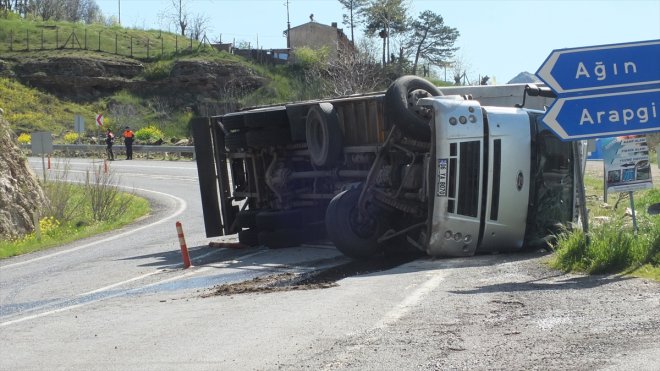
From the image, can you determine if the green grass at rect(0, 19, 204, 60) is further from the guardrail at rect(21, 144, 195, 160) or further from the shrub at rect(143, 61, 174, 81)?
the guardrail at rect(21, 144, 195, 160)

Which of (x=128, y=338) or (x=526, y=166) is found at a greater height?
(x=526, y=166)

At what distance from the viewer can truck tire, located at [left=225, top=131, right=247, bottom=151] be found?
15.3 m

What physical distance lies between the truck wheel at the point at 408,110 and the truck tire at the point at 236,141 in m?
3.20

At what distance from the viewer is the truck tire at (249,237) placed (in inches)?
596

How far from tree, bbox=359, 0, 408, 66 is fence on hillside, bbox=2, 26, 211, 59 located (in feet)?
64.9

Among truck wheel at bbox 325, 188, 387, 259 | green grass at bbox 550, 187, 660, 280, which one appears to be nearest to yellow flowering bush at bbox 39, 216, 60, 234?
truck wheel at bbox 325, 188, 387, 259

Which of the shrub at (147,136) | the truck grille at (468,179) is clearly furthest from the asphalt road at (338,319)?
the shrub at (147,136)

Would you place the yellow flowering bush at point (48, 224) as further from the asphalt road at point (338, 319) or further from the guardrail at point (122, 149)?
the guardrail at point (122, 149)

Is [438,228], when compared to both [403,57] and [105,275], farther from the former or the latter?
[403,57]

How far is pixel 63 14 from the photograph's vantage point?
13138 centimetres

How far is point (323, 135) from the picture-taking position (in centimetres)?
1390

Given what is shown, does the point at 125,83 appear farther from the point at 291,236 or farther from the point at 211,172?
the point at 291,236

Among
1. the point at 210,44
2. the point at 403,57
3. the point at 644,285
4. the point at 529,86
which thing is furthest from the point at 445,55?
the point at 644,285

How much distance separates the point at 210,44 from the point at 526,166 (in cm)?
7777
